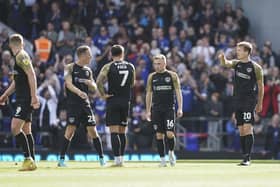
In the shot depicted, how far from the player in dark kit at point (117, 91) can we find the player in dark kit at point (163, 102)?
0.67 meters

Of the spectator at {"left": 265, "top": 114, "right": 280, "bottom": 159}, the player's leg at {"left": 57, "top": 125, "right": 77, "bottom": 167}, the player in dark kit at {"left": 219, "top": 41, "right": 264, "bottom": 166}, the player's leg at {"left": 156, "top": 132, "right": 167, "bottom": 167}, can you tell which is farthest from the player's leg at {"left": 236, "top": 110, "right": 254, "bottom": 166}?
the spectator at {"left": 265, "top": 114, "right": 280, "bottom": 159}

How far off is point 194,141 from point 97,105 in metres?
3.29

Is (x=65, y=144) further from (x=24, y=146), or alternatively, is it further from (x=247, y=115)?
(x=247, y=115)

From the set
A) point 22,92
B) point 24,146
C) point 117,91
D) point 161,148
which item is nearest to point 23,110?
point 22,92

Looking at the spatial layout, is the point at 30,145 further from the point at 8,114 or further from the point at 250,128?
the point at 8,114

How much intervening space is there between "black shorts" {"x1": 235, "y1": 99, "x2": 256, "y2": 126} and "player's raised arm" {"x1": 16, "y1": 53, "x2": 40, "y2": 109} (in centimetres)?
491

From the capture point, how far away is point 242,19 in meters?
34.2

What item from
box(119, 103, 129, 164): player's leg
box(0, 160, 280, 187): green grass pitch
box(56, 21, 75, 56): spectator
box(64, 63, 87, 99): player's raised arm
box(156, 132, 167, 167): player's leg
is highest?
box(56, 21, 75, 56): spectator

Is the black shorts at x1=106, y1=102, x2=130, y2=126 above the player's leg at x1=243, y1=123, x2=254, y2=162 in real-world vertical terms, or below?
above

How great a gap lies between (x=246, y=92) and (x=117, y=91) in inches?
109

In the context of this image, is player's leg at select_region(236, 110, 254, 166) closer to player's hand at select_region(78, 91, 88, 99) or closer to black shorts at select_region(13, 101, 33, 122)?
player's hand at select_region(78, 91, 88, 99)

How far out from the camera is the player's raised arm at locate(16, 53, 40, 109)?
16.5m

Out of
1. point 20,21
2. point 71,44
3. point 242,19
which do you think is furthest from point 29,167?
point 242,19

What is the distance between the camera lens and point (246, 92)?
19469mm
